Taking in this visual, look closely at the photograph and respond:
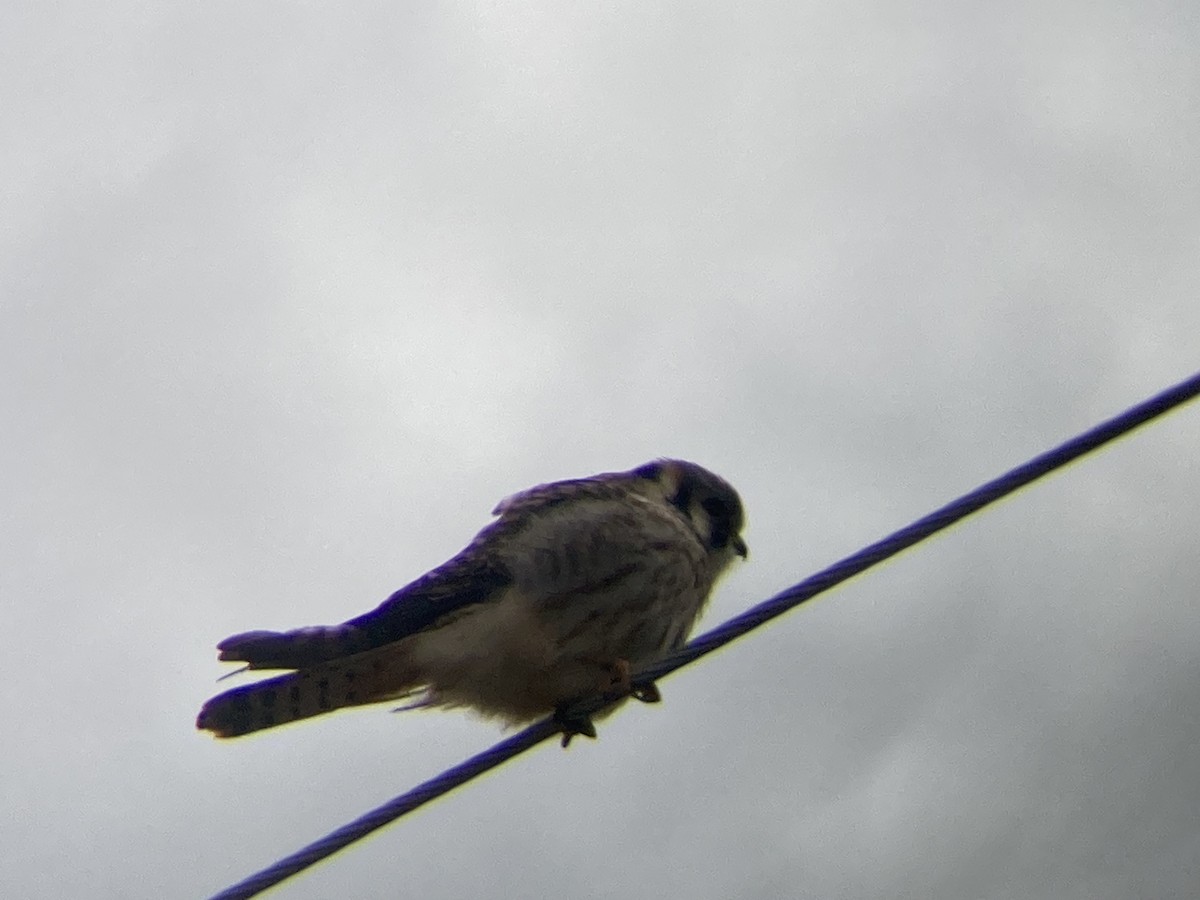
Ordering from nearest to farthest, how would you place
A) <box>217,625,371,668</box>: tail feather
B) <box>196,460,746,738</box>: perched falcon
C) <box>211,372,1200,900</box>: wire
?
<box>211,372,1200,900</box>: wire → <box>217,625,371,668</box>: tail feather → <box>196,460,746,738</box>: perched falcon

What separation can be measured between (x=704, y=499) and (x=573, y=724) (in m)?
Result: 1.29

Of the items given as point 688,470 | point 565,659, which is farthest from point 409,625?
point 688,470

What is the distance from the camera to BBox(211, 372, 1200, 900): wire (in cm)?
227

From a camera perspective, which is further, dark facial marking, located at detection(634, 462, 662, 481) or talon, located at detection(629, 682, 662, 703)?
dark facial marking, located at detection(634, 462, 662, 481)

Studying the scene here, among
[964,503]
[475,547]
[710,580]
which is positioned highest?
[964,503]

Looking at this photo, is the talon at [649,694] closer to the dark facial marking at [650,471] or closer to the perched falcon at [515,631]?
the perched falcon at [515,631]

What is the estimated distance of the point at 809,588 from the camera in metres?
2.63

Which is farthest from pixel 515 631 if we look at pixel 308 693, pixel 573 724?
pixel 308 693

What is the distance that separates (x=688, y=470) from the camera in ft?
15.9

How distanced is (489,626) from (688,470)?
129 centimetres

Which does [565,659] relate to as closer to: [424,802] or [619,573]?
[619,573]

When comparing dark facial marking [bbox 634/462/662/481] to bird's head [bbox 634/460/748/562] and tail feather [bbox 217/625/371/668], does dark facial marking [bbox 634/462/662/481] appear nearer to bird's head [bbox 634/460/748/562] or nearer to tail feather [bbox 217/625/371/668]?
bird's head [bbox 634/460/748/562]

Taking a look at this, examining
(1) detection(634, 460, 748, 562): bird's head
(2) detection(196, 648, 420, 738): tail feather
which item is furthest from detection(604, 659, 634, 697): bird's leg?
(1) detection(634, 460, 748, 562): bird's head

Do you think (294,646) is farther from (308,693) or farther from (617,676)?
(617,676)
